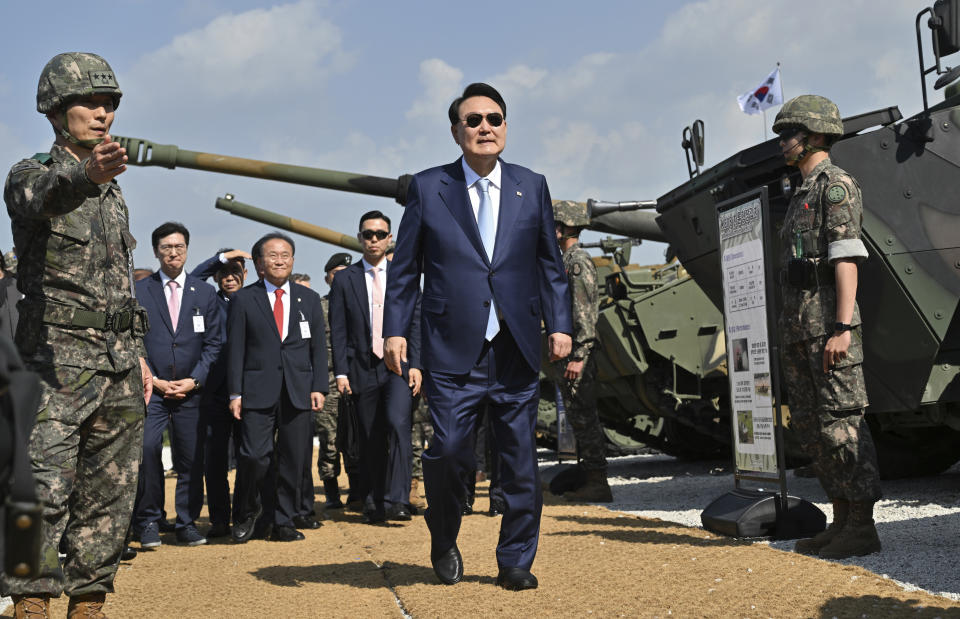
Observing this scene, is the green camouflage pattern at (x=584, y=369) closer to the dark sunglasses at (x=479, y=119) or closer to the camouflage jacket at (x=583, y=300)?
the camouflage jacket at (x=583, y=300)

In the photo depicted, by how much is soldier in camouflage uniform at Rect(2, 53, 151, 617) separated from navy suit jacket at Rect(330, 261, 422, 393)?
3.50 meters

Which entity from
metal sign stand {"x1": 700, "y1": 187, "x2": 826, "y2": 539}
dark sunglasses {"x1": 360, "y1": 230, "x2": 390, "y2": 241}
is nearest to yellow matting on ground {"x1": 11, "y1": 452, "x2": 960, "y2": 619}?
metal sign stand {"x1": 700, "y1": 187, "x2": 826, "y2": 539}

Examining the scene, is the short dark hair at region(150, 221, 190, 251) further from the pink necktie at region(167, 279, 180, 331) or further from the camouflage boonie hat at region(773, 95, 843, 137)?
the camouflage boonie hat at region(773, 95, 843, 137)

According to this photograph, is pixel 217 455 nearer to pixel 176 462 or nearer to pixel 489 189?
pixel 176 462

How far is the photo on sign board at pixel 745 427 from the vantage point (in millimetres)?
6035

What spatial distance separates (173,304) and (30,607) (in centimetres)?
405

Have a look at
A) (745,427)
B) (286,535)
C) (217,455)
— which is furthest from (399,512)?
(745,427)

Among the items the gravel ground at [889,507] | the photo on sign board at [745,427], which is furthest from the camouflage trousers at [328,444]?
the photo on sign board at [745,427]

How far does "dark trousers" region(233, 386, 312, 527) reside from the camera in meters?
6.99

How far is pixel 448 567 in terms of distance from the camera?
15.2 feet

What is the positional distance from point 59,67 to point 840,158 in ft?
13.8

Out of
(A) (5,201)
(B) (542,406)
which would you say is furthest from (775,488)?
(B) (542,406)

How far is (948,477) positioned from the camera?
27.7ft

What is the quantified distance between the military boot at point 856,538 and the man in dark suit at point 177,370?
392cm
